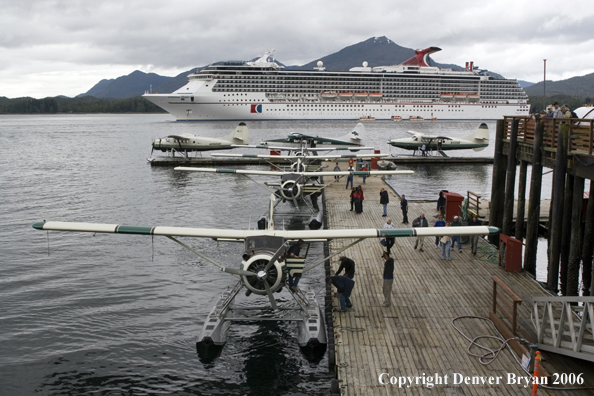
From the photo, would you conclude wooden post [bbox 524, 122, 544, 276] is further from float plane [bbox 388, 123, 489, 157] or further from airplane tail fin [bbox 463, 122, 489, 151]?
airplane tail fin [bbox 463, 122, 489, 151]

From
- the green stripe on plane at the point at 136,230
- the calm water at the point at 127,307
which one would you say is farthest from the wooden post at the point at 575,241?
the green stripe on plane at the point at 136,230

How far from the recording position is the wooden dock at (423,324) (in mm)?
7340

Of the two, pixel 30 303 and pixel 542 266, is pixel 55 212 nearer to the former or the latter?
pixel 30 303

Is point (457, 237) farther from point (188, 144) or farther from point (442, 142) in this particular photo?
point (442, 142)

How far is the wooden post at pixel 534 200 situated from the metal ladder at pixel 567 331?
4.46 m

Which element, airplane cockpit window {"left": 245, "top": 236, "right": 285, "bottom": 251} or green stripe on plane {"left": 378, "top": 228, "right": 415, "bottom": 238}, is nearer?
airplane cockpit window {"left": 245, "top": 236, "right": 285, "bottom": 251}

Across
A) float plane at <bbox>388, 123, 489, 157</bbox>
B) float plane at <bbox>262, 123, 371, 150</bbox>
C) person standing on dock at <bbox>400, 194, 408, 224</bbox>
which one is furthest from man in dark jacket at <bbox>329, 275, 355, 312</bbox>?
float plane at <bbox>388, 123, 489, 157</bbox>

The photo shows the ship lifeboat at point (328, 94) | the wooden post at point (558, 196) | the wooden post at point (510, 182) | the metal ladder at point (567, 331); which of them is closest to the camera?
the metal ladder at point (567, 331)

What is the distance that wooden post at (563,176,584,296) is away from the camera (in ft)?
34.5

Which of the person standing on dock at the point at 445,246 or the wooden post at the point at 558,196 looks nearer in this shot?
the wooden post at the point at 558,196

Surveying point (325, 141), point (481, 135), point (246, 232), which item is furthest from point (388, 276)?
point (481, 135)

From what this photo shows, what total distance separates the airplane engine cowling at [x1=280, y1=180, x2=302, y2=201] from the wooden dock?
20.9ft

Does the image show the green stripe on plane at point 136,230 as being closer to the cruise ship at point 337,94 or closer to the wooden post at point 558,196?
the wooden post at point 558,196

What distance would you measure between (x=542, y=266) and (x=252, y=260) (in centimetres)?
1153
